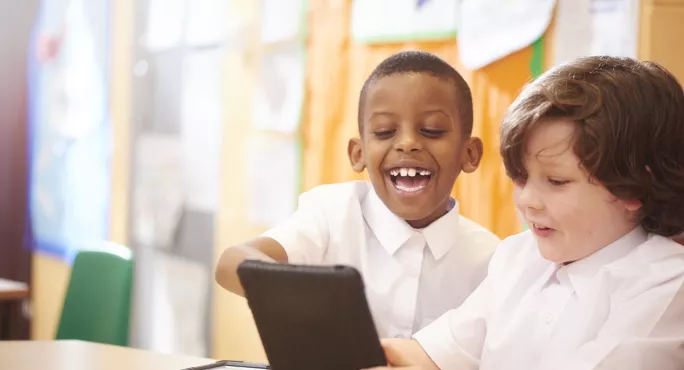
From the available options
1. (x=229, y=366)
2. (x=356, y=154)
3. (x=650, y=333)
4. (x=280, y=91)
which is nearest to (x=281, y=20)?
(x=280, y=91)

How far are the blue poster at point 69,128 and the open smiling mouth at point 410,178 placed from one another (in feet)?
7.84

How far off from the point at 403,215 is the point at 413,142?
15 cm

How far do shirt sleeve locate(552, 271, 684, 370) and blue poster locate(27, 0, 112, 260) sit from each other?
2.90 metres

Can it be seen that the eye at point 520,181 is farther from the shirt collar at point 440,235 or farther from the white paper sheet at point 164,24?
the white paper sheet at point 164,24

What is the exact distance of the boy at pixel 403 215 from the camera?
1485 millimetres

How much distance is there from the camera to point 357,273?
105cm

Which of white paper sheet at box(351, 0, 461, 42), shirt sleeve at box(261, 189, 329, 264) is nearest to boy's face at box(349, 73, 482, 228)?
shirt sleeve at box(261, 189, 329, 264)

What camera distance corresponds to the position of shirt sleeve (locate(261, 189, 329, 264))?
158 centimetres

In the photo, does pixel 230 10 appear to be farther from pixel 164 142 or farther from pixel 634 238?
pixel 634 238

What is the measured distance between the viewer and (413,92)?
1.48 metres

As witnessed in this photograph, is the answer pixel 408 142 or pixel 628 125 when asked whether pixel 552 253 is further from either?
pixel 408 142

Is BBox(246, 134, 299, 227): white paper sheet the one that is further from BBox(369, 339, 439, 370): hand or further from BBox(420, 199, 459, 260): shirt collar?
BBox(369, 339, 439, 370): hand

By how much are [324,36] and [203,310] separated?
1.18 meters

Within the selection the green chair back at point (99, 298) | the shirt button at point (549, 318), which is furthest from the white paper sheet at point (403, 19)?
the shirt button at point (549, 318)
